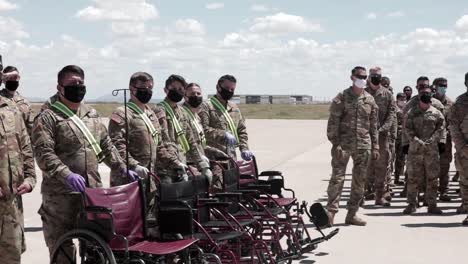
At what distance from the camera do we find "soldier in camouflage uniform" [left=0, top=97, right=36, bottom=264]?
546 centimetres

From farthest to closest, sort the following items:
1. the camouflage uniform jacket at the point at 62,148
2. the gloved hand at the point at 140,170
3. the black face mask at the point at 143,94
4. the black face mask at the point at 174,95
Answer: the black face mask at the point at 174,95
the black face mask at the point at 143,94
the gloved hand at the point at 140,170
the camouflage uniform jacket at the point at 62,148

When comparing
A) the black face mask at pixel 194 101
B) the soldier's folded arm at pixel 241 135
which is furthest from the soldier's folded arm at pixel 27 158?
the soldier's folded arm at pixel 241 135

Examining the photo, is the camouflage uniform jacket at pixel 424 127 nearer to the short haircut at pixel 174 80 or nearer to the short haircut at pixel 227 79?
the short haircut at pixel 227 79

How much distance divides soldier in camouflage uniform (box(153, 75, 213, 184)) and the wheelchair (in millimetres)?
1315

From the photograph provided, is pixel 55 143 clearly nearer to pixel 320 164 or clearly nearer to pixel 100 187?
pixel 100 187

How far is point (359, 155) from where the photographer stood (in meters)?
10.4

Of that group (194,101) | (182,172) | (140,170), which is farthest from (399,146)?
(140,170)

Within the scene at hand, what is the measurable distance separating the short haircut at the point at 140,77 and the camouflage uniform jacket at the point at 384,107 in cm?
606

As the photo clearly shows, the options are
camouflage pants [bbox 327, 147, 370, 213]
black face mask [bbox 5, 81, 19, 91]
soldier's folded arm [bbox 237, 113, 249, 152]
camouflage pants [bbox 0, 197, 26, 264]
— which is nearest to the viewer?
camouflage pants [bbox 0, 197, 26, 264]

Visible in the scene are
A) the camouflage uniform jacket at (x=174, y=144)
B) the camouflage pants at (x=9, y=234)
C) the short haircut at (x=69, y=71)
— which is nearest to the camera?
the camouflage pants at (x=9, y=234)

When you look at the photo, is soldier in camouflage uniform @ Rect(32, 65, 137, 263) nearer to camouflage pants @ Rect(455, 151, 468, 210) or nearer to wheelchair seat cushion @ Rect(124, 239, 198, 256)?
wheelchair seat cushion @ Rect(124, 239, 198, 256)

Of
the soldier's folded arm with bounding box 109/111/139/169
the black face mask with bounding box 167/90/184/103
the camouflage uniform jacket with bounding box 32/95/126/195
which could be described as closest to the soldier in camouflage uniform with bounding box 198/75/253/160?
the black face mask with bounding box 167/90/184/103

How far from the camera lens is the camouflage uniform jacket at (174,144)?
7527 millimetres

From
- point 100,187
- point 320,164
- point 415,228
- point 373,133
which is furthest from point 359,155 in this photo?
point 320,164
